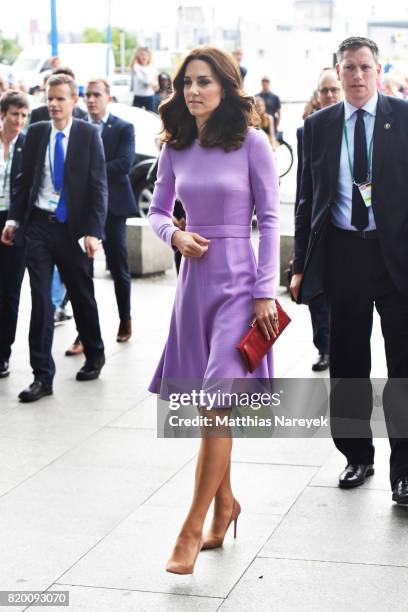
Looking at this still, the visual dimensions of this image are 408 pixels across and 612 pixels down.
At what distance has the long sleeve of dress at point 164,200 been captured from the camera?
501 cm

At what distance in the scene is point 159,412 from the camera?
23.7 feet

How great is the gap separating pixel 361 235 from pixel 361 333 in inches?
19.2

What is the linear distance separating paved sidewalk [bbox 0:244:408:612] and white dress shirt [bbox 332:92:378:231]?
1.29 meters

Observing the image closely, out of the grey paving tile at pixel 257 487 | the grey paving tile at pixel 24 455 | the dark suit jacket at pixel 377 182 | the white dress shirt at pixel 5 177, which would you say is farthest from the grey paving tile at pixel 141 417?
the white dress shirt at pixel 5 177

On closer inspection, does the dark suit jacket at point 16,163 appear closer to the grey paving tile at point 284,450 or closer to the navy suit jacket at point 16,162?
the navy suit jacket at point 16,162

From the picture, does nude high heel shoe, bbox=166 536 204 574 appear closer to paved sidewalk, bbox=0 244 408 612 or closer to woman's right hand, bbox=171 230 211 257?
paved sidewalk, bbox=0 244 408 612

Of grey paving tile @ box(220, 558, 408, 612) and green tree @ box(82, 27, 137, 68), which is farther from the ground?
grey paving tile @ box(220, 558, 408, 612)

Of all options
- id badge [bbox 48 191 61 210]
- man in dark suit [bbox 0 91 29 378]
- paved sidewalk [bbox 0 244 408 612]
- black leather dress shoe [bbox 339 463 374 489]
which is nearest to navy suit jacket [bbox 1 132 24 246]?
man in dark suit [bbox 0 91 29 378]

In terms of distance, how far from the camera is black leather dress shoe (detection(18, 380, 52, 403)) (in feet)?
25.2

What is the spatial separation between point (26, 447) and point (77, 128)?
2432mm

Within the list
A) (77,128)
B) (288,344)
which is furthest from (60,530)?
(288,344)

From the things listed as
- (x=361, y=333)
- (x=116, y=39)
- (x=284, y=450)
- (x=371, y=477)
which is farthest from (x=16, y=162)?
(x=116, y=39)

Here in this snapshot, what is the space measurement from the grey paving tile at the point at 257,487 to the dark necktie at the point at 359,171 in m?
1.29

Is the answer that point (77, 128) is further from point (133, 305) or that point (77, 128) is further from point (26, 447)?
point (133, 305)
